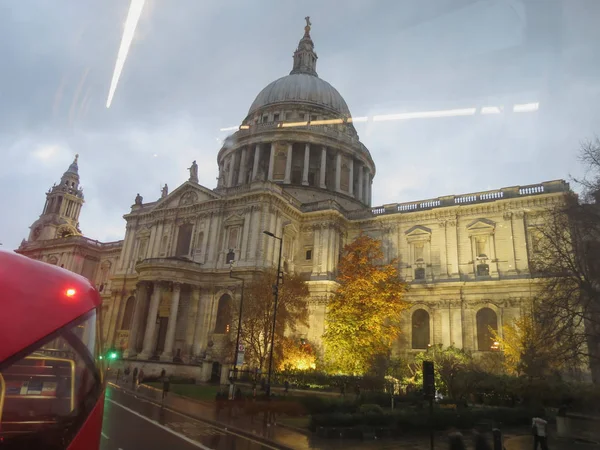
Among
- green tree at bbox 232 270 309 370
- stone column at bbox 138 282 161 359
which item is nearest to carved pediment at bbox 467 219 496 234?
green tree at bbox 232 270 309 370

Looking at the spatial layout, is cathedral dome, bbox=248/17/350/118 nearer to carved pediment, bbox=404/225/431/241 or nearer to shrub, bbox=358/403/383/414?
carved pediment, bbox=404/225/431/241

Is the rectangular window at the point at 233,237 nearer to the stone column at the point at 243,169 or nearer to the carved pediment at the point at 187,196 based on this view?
the carved pediment at the point at 187,196

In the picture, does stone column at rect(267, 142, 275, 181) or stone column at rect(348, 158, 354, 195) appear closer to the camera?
stone column at rect(267, 142, 275, 181)

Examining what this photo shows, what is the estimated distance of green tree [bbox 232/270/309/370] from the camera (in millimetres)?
31234

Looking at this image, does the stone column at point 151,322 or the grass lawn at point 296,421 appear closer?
the grass lawn at point 296,421

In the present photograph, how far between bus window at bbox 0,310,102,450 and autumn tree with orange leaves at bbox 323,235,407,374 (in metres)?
30.7

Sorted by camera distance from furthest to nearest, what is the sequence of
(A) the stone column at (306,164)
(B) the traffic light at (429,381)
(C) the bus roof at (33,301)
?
(A) the stone column at (306,164) < (B) the traffic light at (429,381) < (C) the bus roof at (33,301)

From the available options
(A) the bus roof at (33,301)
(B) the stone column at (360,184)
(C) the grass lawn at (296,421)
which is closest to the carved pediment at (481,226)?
(B) the stone column at (360,184)

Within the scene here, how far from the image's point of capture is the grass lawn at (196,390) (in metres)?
26.3

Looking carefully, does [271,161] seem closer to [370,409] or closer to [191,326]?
[191,326]

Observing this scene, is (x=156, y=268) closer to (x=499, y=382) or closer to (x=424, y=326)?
(x=424, y=326)

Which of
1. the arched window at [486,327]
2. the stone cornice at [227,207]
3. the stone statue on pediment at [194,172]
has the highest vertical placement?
the stone statue on pediment at [194,172]

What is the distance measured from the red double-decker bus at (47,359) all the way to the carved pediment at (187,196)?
3975 cm

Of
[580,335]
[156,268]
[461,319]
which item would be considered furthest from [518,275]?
[156,268]
